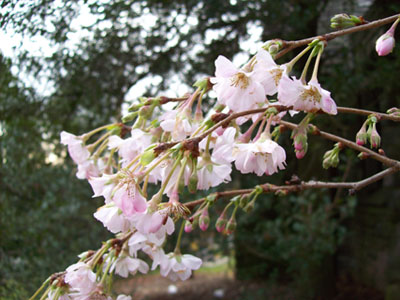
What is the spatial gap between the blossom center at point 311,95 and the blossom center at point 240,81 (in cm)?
9

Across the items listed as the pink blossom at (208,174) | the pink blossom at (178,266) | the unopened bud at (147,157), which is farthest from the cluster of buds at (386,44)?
the pink blossom at (178,266)

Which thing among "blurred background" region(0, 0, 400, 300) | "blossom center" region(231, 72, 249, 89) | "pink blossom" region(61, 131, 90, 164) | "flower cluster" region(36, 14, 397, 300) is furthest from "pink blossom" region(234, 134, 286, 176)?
"blurred background" region(0, 0, 400, 300)

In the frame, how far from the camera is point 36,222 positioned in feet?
8.01

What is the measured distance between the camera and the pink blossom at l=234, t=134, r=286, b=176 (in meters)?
0.70

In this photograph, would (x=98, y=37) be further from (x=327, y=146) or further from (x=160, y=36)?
(x=327, y=146)

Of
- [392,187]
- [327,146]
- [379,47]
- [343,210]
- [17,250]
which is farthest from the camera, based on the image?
[392,187]

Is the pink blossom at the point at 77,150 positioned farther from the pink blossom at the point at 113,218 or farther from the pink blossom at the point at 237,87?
the pink blossom at the point at 237,87

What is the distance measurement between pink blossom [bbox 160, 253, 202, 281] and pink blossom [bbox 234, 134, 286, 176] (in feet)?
1.23

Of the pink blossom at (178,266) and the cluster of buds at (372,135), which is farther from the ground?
the cluster of buds at (372,135)

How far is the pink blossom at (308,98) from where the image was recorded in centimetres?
64

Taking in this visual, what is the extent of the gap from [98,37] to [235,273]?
3550 millimetres

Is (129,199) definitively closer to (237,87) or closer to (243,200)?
(237,87)

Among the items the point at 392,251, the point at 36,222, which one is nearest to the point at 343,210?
the point at 392,251

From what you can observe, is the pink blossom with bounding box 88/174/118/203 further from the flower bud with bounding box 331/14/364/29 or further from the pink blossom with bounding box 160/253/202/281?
the flower bud with bounding box 331/14/364/29
